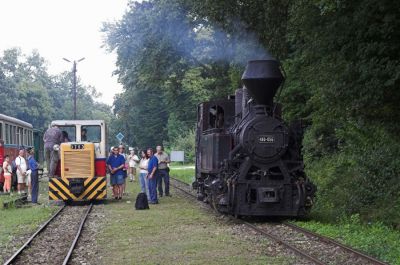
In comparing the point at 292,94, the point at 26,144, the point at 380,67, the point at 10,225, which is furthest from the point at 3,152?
the point at 380,67

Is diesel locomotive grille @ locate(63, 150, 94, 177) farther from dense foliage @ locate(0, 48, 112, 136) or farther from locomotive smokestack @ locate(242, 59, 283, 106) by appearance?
dense foliage @ locate(0, 48, 112, 136)

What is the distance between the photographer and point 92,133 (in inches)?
820

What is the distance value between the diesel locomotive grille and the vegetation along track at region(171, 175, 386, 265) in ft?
24.3

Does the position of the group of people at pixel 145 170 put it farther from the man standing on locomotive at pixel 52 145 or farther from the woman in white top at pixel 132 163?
the woman in white top at pixel 132 163

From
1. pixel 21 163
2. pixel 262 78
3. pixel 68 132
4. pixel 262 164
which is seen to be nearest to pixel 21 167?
pixel 21 163

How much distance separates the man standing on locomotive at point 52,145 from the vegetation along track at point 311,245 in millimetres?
8246

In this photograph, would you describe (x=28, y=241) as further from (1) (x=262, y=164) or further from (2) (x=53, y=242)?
(1) (x=262, y=164)

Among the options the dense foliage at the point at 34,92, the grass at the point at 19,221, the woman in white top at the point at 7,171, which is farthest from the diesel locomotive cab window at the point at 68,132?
the dense foliage at the point at 34,92

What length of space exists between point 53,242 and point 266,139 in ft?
16.8

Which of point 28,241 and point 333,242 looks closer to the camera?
point 333,242

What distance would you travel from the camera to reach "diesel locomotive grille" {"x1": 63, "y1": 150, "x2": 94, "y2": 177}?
19516mm

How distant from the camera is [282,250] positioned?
33.9 ft

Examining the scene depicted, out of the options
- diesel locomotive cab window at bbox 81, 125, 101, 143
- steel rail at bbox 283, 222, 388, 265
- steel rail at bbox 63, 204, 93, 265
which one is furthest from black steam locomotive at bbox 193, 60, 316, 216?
diesel locomotive cab window at bbox 81, 125, 101, 143

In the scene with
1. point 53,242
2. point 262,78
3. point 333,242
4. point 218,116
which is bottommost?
point 53,242
